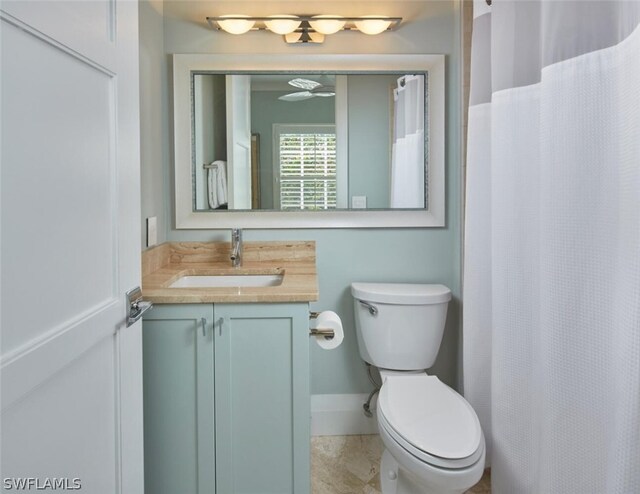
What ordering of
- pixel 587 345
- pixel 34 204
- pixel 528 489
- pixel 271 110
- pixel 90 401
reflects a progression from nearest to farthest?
pixel 34 204 → pixel 90 401 → pixel 587 345 → pixel 528 489 → pixel 271 110

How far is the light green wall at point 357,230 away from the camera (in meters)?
2.17

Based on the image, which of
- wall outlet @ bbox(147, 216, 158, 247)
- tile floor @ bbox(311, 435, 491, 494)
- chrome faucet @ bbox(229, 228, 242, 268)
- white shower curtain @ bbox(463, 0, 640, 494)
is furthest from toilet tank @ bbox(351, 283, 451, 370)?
wall outlet @ bbox(147, 216, 158, 247)

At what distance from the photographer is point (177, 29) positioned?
2.17 metres

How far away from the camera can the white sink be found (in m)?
2.02

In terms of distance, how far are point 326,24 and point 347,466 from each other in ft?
6.36

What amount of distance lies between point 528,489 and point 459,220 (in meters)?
1.17

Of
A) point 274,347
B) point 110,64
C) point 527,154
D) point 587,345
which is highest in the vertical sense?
point 110,64

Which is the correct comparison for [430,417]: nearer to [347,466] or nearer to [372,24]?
[347,466]

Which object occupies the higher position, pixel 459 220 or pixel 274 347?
pixel 459 220

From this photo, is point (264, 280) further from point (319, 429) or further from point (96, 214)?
point (96, 214)

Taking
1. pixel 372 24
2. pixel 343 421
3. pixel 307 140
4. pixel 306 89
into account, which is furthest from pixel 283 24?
pixel 343 421

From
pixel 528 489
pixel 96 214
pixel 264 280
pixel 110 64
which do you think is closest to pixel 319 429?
pixel 264 280

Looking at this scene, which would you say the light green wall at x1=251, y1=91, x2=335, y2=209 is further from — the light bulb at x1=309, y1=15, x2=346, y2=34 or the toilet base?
the toilet base

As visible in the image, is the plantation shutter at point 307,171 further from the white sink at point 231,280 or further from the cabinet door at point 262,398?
the cabinet door at point 262,398
